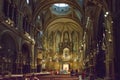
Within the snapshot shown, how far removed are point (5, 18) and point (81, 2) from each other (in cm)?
1957

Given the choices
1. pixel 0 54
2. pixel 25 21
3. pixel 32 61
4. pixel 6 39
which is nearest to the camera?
pixel 0 54

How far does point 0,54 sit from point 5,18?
11.4 ft

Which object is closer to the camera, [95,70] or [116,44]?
[116,44]

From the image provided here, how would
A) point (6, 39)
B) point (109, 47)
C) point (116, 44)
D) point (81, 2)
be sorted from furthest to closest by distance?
point (81, 2)
point (6, 39)
point (109, 47)
point (116, 44)

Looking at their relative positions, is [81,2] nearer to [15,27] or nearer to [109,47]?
[15,27]

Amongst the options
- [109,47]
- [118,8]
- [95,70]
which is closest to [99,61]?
[95,70]

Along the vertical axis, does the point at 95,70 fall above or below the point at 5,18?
below

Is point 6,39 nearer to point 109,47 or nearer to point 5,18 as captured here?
point 5,18

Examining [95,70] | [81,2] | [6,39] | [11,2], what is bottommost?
[95,70]

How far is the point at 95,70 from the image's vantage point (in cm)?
2672

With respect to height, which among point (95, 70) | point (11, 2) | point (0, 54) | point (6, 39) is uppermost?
point (11, 2)

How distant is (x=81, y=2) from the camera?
40406 mm

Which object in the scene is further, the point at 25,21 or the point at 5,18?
the point at 25,21

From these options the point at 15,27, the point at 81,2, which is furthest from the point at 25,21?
the point at 81,2
